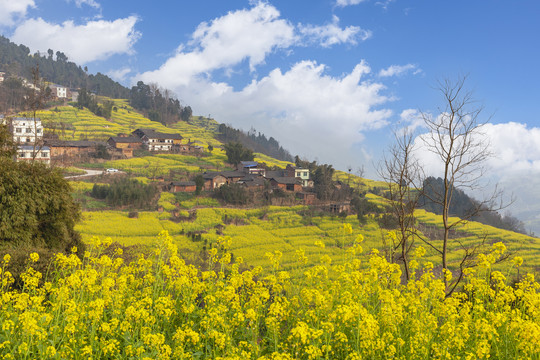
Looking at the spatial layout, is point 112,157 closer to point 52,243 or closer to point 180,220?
point 180,220

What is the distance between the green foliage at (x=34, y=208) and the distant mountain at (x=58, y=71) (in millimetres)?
100899

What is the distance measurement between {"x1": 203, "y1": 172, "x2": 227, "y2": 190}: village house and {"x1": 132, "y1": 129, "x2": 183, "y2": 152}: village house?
2010 centimetres

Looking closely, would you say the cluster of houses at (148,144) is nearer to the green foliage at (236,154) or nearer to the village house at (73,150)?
the village house at (73,150)

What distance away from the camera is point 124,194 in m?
32.2

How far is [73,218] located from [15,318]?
32.6ft

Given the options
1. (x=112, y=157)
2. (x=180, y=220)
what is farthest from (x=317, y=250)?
(x=112, y=157)

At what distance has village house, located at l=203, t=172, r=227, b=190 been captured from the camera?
4034 centimetres

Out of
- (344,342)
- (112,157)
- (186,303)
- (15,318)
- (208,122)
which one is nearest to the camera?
(344,342)

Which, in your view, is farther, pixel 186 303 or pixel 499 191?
pixel 499 191

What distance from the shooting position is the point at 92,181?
3675cm

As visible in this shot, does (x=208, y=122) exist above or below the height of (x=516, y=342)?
above

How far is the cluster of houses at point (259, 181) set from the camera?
129 feet

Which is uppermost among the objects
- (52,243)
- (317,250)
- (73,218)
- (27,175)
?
(27,175)

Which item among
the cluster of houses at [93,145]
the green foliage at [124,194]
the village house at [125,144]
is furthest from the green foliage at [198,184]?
the village house at [125,144]
